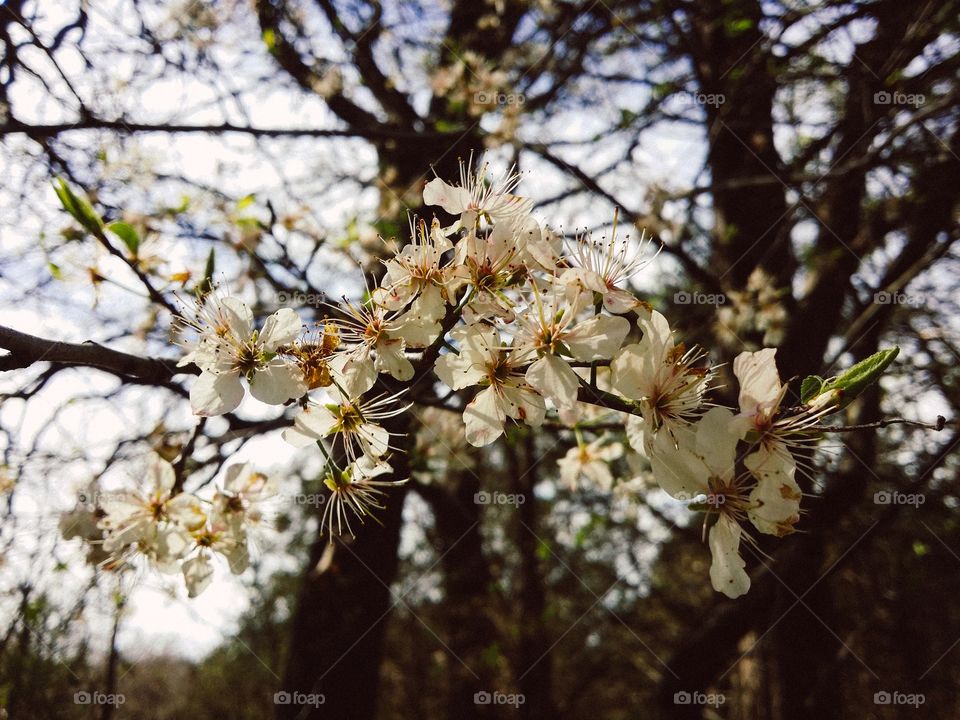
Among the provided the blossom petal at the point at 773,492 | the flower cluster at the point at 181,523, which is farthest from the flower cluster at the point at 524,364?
the flower cluster at the point at 181,523

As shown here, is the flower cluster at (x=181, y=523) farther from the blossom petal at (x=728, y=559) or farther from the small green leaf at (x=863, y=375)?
the small green leaf at (x=863, y=375)

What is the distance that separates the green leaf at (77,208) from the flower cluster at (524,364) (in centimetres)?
40

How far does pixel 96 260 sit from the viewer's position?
5.61 ft

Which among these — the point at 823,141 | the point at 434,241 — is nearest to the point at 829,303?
the point at 823,141

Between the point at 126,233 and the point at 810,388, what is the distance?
4.37 ft

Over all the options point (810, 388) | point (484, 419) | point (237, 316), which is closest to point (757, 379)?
point (810, 388)

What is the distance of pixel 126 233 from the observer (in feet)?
4.07

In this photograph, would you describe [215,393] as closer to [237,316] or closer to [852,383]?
[237,316]

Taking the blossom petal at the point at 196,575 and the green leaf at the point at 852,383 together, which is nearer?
the green leaf at the point at 852,383

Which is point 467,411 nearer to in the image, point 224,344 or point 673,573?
point 224,344

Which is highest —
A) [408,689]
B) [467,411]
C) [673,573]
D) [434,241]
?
[434,241]

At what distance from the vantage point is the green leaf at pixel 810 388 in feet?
2.81

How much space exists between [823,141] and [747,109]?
64cm

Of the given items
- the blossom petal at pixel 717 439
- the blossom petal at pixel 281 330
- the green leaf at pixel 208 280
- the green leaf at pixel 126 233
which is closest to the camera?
the blossom petal at pixel 717 439
